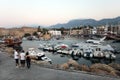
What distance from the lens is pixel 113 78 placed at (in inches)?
501

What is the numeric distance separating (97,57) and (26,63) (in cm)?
4425

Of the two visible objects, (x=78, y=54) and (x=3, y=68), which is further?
(x=78, y=54)

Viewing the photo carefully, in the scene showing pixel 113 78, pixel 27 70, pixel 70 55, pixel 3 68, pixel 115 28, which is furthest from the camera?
pixel 115 28

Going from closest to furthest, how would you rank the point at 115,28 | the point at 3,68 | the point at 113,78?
the point at 113,78 < the point at 3,68 < the point at 115,28

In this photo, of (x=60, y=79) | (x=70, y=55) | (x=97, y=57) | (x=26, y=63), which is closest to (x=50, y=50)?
(x=70, y=55)

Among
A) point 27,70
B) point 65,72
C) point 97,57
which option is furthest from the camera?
point 97,57

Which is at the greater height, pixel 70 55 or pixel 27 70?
pixel 27 70

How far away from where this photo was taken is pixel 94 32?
198 meters

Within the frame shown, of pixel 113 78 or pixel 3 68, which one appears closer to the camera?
pixel 113 78

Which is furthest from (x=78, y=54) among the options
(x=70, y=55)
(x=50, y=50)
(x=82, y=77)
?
(x=82, y=77)

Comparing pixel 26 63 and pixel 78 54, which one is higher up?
pixel 26 63

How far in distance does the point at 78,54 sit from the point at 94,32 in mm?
137579

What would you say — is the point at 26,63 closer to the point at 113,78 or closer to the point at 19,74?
the point at 19,74

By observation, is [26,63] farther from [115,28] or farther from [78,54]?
[115,28]
